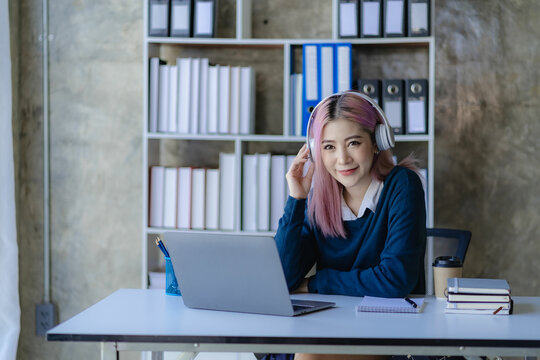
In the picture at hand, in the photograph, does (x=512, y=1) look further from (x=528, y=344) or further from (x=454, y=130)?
(x=528, y=344)

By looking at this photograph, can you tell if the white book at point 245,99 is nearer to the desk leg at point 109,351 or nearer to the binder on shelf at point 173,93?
Result: the binder on shelf at point 173,93

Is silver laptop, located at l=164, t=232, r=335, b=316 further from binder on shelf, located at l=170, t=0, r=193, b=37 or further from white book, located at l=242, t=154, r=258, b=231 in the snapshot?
binder on shelf, located at l=170, t=0, r=193, b=37

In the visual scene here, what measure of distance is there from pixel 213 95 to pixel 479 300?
A: 5.60 feet

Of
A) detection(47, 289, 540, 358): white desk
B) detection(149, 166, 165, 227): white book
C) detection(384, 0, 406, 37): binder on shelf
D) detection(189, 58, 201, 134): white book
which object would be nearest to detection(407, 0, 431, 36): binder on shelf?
detection(384, 0, 406, 37): binder on shelf

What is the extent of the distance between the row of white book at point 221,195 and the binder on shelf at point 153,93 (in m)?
0.22

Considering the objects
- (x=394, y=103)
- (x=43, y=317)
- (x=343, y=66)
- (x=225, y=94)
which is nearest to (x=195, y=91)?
(x=225, y=94)

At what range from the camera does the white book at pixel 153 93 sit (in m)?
2.87

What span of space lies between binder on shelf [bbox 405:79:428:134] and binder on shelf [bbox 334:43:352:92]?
10.5 inches

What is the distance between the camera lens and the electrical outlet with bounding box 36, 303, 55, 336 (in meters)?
3.27

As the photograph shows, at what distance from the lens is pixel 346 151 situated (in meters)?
1.84

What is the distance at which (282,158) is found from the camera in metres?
2.87

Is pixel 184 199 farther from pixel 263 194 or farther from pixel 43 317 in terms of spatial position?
pixel 43 317

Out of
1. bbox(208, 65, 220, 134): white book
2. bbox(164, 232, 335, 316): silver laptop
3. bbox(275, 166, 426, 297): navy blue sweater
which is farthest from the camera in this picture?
bbox(208, 65, 220, 134): white book

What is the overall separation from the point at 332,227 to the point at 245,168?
1083 mm
